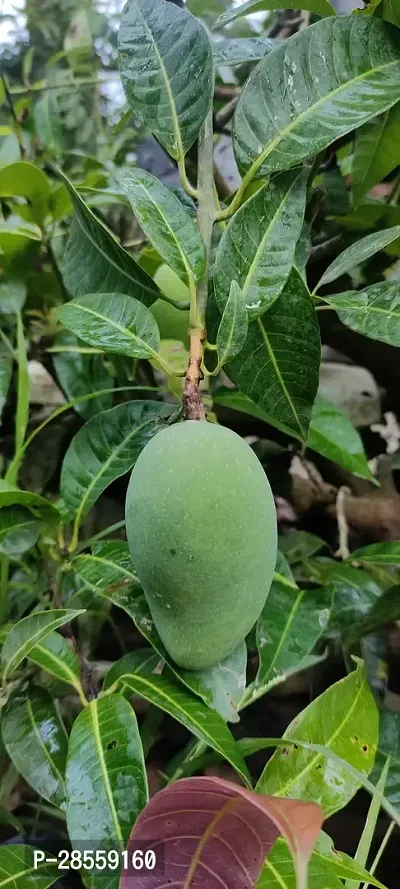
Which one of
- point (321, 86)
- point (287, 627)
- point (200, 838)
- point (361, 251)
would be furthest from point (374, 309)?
point (200, 838)

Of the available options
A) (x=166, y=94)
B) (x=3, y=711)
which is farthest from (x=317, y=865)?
(x=166, y=94)

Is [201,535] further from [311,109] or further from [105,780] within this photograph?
[311,109]

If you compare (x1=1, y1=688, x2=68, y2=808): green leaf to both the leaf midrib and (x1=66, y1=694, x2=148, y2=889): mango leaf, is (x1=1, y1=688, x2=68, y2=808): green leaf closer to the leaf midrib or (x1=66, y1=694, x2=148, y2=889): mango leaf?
(x1=66, y1=694, x2=148, y2=889): mango leaf

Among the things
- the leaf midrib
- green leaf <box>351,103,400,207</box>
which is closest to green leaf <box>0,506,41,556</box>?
the leaf midrib

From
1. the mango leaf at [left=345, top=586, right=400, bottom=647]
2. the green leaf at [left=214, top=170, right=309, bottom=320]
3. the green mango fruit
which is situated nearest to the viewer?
the green leaf at [left=214, top=170, right=309, bottom=320]

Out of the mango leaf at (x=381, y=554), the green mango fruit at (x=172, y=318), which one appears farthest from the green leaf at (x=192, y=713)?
the green mango fruit at (x=172, y=318)

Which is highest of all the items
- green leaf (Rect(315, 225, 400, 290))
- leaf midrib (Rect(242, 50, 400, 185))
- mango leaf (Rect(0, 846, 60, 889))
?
leaf midrib (Rect(242, 50, 400, 185))
